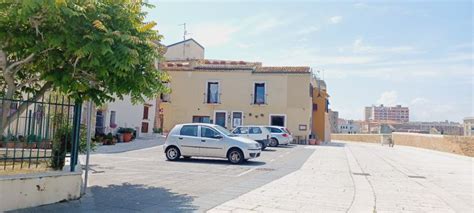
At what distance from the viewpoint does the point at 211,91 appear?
35.8 meters

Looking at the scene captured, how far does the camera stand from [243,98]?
115ft

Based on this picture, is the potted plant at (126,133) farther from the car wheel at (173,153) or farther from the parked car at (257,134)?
the car wheel at (173,153)

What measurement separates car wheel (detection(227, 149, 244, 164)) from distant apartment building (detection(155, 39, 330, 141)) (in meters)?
19.7

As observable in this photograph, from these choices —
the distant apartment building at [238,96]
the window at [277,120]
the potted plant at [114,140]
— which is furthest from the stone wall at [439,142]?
the potted plant at [114,140]

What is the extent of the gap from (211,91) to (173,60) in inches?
326

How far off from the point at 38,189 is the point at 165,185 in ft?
10.9

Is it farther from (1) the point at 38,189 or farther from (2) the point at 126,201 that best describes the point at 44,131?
(2) the point at 126,201

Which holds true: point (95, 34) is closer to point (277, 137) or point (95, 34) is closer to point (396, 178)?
point (396, 178)

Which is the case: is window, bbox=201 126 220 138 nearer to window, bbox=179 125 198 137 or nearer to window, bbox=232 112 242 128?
window, bbox=179 125 198 137

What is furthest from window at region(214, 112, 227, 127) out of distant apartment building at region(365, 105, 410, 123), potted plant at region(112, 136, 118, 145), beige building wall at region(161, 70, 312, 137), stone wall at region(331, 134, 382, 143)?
distant apartment building at region(365, 105, 410, 123)

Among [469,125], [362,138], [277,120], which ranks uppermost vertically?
[469,125]

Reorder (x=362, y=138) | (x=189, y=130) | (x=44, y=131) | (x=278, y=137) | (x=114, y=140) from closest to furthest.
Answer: (x=44, y=131) < (x=189, y=130) < (x=114, y=140) < (x=278, y=137) < (x=362, y=138)

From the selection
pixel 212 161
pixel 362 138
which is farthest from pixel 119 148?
pixel 362 138

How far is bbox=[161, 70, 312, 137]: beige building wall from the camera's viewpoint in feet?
111
